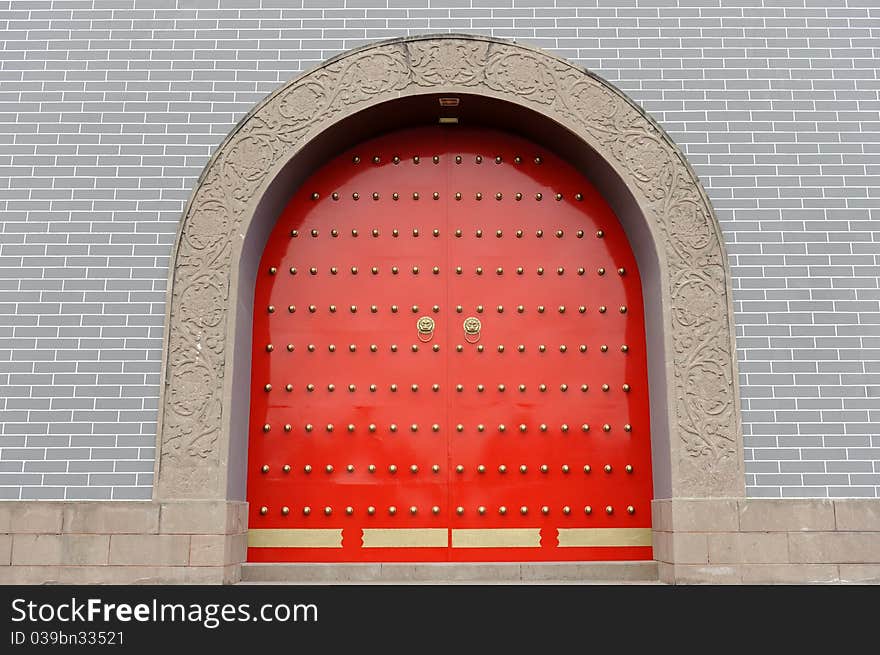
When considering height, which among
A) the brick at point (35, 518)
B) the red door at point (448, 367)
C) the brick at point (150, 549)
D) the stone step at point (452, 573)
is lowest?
the stone step at point (452, 573)

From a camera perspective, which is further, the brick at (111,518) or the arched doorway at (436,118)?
the arched doorway at (436,118)

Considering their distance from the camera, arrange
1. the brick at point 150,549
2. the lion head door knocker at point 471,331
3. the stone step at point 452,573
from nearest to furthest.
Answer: the brick at point 150,549 < the stone step at point 452,573 < the lion head door knocker at point 471,331

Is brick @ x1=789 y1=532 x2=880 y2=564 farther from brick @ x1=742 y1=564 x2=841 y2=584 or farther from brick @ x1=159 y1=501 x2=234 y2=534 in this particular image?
brick @ x1=159 y1=501 x2=234 y2=534

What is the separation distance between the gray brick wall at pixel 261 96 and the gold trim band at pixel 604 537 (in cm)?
74

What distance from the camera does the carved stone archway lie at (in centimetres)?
443

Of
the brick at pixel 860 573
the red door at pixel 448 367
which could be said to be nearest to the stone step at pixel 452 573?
the red door at pixel 448 367

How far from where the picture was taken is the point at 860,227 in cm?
475

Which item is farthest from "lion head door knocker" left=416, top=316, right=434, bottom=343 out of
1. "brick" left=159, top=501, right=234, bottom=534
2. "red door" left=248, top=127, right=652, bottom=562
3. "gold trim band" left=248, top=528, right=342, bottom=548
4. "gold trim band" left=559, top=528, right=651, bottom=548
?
"brick" left=159, top=501, right=234, bottom=534

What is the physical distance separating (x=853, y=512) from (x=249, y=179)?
157 inches

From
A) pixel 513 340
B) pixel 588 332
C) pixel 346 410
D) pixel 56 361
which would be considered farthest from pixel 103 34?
pixel 588 332

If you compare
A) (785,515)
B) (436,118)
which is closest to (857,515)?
(785,515)

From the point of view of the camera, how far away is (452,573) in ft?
15.0

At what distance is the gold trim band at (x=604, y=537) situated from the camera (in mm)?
4711

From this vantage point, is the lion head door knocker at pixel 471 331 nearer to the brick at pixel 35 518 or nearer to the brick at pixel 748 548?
the brick at pixel 748 548
